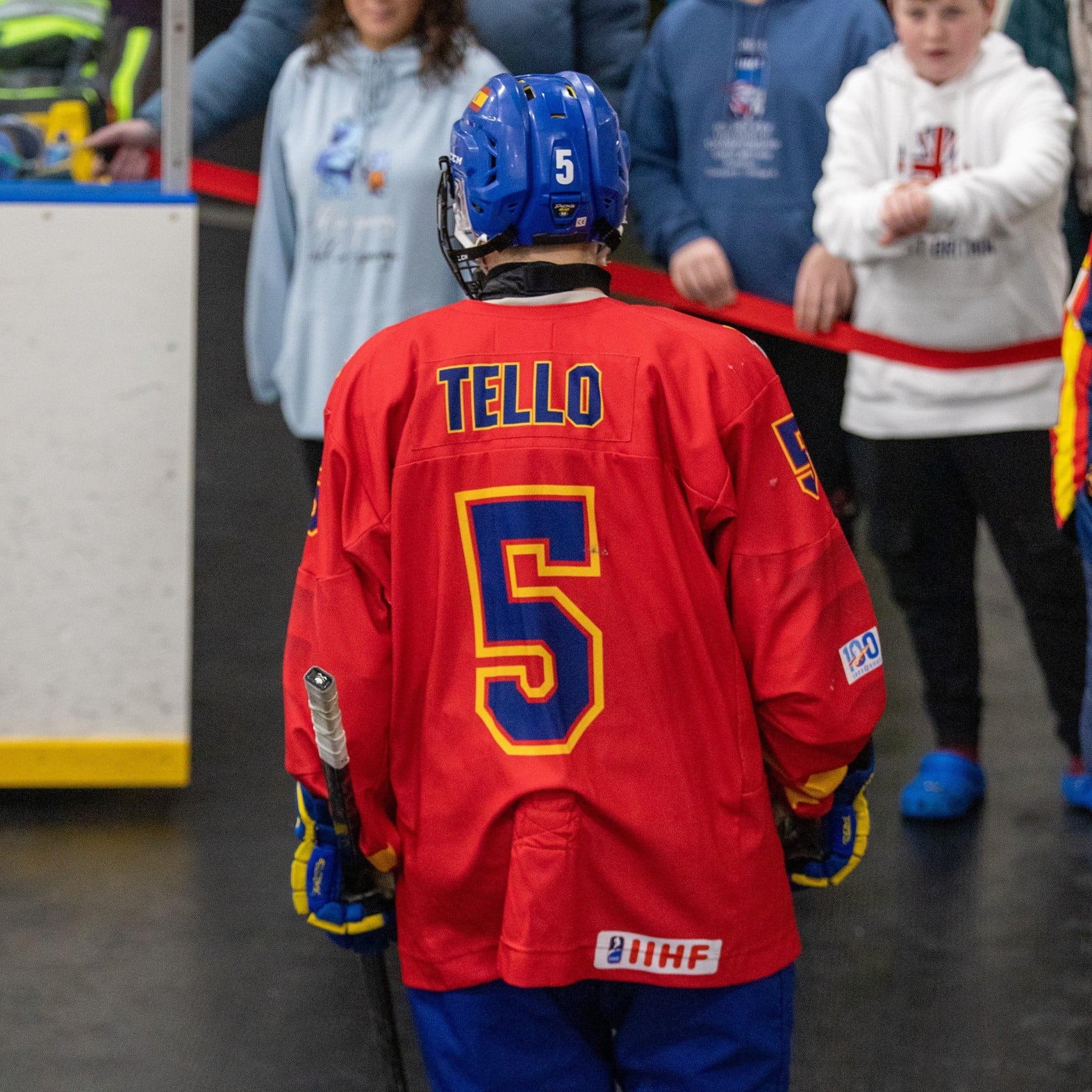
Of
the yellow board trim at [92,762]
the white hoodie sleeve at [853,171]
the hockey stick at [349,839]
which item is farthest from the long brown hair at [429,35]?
the hockey stick at [349,839]

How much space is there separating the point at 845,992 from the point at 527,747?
134 centimetres

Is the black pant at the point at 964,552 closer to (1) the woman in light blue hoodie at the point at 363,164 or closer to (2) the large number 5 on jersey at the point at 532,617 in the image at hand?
(1) the woman in light blue hoodie at the point at 363,164

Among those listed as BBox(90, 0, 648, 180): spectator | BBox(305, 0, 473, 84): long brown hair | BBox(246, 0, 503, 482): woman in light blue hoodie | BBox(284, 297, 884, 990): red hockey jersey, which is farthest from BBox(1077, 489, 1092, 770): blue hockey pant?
BBox(90, 0, 648, 180): spectator

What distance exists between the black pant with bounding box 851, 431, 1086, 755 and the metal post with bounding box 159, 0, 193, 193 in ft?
4.75

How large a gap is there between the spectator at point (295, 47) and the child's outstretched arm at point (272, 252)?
0.74 ft

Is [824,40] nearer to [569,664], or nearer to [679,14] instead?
[679,14]

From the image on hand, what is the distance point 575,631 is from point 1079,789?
6.90 ft

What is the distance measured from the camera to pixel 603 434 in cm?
158

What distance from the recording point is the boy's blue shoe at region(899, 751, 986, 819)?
11.0ft

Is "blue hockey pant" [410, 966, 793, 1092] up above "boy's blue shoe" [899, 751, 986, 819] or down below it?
Answer: above

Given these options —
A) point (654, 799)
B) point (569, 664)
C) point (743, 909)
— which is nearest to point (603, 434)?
point (569, 664)

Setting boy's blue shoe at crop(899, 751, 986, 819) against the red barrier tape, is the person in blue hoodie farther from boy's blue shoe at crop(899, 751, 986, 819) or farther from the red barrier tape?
boy's blue shoe at crop(899, 751, 986, 819)

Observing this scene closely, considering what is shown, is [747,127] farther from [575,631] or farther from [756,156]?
[575,631]

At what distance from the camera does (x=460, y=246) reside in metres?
1.71
